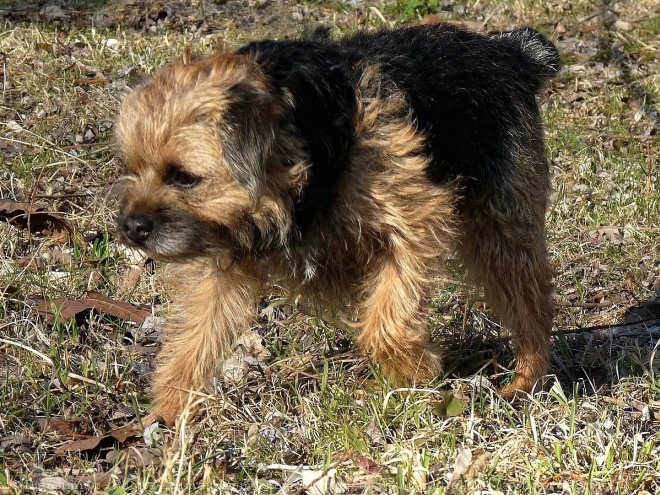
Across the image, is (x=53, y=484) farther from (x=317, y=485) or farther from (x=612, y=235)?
(x=612, y=235)

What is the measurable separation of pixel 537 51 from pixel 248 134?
1811 mm

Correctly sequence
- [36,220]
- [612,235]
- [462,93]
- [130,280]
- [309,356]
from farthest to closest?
[612,235], [36,220], [130,280], [309,356], [462,93]

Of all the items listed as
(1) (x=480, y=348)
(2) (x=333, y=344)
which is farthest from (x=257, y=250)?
(1) (x=480, y=348)

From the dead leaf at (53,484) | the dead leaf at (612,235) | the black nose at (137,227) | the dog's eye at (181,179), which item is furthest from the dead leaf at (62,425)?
the dead leaf at (612,235)

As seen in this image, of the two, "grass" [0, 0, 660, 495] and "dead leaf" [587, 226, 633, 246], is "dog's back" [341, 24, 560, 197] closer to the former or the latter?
"grass" [0, 0, 660, 495]

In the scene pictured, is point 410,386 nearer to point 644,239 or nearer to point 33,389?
point 33,389

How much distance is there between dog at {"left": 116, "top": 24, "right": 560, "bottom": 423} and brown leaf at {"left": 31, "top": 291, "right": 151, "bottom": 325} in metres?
0.39

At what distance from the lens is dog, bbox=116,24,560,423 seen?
10.7ft

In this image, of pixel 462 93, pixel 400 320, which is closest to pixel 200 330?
pixel 400 320

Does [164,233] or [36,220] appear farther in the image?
[36,220]

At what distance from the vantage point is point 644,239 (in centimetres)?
547

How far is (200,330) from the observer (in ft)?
13.2

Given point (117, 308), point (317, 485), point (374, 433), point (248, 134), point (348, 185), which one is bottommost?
point (117, 308)

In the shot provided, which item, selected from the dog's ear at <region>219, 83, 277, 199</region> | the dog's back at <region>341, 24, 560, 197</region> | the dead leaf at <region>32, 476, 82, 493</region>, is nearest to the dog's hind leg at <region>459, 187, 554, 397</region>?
Answer: the dog's back at <region>341, 24, 560, 197</region>
